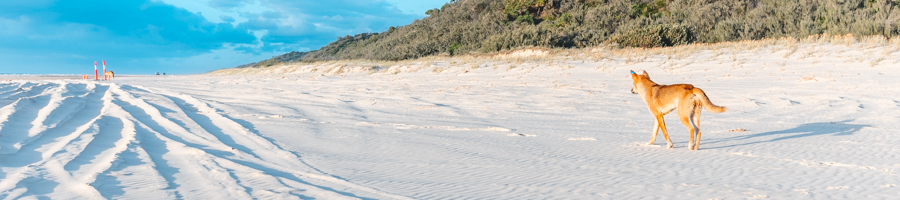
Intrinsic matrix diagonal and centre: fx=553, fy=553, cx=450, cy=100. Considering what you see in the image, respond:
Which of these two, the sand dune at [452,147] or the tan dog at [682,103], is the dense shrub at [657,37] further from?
the tan dog at [682,103]

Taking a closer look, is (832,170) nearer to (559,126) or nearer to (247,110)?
(559,126)

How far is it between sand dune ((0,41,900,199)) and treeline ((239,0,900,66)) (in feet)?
40.1

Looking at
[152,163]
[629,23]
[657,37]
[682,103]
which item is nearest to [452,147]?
[682,103]

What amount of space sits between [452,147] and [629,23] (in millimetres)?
26171

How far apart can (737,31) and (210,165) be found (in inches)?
1011

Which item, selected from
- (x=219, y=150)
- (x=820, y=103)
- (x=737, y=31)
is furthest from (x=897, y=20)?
(x=219, y=150)

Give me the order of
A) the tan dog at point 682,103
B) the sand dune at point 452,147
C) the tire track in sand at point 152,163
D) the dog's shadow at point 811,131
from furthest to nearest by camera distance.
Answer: the dog's shadow at point 811,131
the tan dog at point 682,103
the sand dune at point 452,147
the tire track in sand at point 152,163

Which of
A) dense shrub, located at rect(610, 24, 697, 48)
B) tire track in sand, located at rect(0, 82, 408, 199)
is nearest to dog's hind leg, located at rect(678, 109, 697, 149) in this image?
tire track in sand, located at rect(0, 82, 408, 199)

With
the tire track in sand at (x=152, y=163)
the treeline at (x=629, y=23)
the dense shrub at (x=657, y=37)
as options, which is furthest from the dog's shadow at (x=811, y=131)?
the dense shrub at (x=657, y=37)

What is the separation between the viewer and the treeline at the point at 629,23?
74.8ft

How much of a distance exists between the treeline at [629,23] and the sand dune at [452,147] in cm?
1223

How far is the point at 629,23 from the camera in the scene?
29.4 metres

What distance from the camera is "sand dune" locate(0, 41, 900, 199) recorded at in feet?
12.1

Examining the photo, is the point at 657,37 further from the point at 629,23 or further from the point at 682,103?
the point at 682,103
